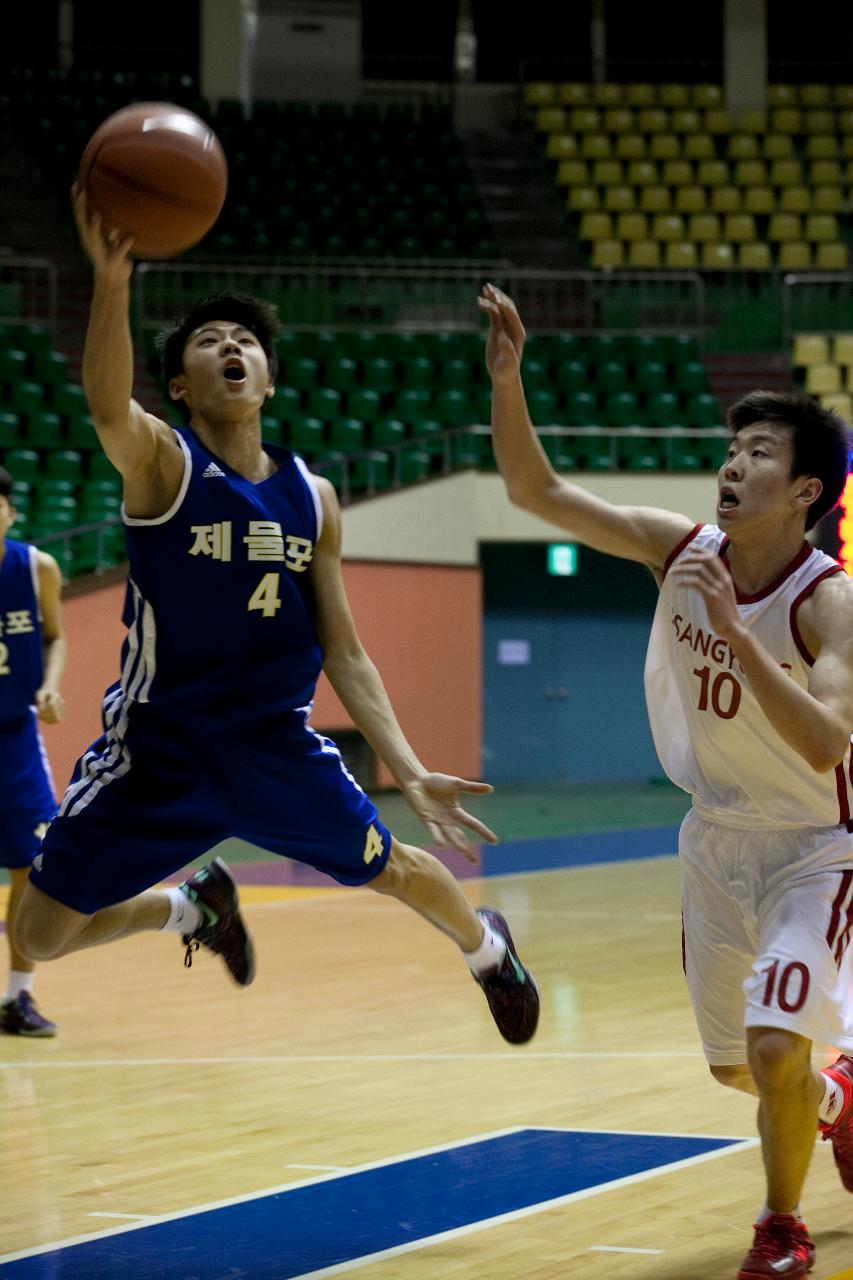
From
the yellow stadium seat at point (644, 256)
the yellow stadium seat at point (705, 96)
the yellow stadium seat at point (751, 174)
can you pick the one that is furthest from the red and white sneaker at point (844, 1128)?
the yellow stadium seat at point (705, 96)

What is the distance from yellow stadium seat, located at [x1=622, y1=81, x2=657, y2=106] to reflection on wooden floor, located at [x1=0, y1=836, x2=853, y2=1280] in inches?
632

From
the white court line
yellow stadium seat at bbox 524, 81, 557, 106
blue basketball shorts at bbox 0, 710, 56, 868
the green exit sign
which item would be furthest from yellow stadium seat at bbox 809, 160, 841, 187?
the white court line

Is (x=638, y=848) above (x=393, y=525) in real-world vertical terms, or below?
below

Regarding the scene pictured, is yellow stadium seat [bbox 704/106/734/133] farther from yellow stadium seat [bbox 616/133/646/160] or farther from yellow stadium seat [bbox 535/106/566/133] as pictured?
yellow stadium seat [bbox 535/106/566/133]

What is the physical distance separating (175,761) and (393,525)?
12.8 meters

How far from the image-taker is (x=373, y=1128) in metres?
5.07

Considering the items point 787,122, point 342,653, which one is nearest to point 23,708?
point 342,653

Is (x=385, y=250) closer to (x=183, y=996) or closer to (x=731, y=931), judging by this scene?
(x=183, y=996)

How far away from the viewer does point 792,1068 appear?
3.56 meters

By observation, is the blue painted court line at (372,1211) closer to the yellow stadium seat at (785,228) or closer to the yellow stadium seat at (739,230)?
the yellow stadium seat at (739,230)

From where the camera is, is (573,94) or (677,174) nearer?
(677,174)

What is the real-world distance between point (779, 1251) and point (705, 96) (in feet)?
70.6

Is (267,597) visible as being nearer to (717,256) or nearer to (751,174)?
(717,256)

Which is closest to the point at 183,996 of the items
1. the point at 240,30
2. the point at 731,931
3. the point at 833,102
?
the point at 731,931
